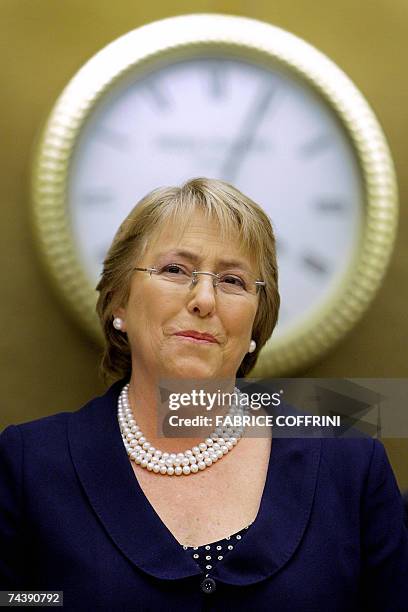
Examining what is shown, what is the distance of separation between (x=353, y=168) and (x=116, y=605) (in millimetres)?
975

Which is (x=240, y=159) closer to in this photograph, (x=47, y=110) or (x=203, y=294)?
(x=47, y=110)

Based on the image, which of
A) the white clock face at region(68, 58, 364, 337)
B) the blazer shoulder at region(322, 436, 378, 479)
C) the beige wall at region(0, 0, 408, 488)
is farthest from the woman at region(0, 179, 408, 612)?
the beige wall at region(0, 0, 408, 488)

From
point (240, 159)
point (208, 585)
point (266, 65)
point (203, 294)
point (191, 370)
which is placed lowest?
point (208, 585)

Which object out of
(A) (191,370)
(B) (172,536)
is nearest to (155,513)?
(B) (172,536)

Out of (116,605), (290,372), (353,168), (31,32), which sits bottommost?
(116,605)

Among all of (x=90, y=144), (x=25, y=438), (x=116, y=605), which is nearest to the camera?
(x=116, y=605)

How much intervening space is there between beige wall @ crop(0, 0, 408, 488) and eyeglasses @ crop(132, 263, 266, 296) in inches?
22.0

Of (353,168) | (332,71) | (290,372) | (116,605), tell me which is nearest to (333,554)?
(116,605)

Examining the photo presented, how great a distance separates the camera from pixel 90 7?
1.89 m

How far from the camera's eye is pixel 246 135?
72.6 inches

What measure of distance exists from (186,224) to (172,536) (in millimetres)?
439

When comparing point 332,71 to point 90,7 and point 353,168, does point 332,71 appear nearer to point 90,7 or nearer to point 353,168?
point 353,168

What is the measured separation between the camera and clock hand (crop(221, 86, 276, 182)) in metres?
1.83

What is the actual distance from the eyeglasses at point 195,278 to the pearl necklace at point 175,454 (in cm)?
19
